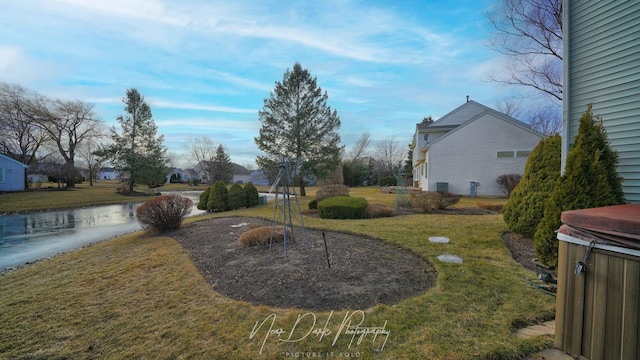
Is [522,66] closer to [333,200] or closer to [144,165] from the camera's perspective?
[333,200]

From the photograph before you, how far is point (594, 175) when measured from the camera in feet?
10.7

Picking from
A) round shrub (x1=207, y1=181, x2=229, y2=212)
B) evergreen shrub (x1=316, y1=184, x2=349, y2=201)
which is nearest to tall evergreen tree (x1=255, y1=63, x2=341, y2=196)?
round shrub (x1=207, y1=181, x2=229, y2=212)

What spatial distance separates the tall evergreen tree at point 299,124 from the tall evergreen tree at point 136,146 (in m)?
16.0

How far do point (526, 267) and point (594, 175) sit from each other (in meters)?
1.74

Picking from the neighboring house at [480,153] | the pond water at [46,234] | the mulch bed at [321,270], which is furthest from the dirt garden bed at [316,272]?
the neighboring house at [480,153]

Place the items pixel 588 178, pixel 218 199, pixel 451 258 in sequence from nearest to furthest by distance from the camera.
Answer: pixel 588 178 < pixel 451 258 < pixel 218 199

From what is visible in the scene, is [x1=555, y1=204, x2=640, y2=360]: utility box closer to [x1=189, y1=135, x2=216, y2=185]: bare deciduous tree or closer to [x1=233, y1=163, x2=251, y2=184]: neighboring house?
[x1=189, y1=135, x2=216, y2=185]: bare deciduous tree

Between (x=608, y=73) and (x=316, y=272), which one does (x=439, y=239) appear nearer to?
(x=316, y=272)

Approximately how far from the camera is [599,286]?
1.86m

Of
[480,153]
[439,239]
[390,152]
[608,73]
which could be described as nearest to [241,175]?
[390,152]

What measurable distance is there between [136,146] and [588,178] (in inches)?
1270

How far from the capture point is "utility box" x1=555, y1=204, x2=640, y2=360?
66.2 inches

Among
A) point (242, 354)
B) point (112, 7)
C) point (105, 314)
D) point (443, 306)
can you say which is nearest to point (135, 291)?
point (105, 314)

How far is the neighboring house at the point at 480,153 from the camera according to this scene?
1462 cm
